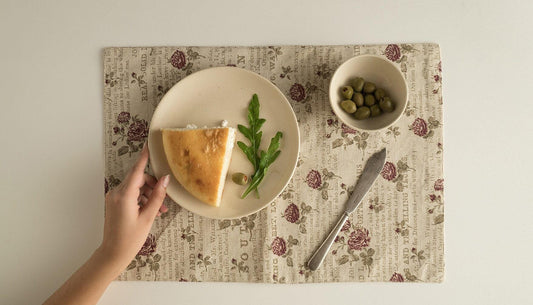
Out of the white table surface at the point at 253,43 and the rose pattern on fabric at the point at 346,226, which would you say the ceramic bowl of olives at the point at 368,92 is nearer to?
the white table surface at the point at 253,43

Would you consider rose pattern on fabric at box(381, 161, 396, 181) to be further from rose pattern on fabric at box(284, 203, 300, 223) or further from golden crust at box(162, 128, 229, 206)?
golden crust at box(162, 128, 229, 206)

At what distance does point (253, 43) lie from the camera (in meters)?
1.41

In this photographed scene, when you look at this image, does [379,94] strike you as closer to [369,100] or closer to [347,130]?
[369,100]

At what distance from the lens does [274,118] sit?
133cm

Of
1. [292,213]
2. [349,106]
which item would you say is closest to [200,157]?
[292,213]

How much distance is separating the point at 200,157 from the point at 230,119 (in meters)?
0.18

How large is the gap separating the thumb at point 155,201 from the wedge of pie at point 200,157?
0.07m

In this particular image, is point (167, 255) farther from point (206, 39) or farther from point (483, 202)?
point (483, 202)

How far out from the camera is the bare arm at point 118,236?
1261 millimetres

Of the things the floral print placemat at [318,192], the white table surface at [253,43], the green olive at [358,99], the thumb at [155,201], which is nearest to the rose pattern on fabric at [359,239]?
the floral print placemat at [318,192]

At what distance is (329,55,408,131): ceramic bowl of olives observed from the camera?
129cm

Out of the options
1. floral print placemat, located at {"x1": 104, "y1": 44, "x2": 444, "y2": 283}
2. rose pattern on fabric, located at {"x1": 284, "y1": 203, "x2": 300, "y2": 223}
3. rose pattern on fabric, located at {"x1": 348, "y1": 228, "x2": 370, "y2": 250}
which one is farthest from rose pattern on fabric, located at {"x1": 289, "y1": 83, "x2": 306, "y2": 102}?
rose pattern on fabric, located at {"x1": 348, "y1": 228, "x2": 370, "y2": 250}

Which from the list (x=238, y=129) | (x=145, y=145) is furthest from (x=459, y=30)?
(x=145, y=145)

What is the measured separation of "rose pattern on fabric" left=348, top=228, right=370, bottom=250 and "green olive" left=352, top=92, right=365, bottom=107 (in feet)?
1.38
